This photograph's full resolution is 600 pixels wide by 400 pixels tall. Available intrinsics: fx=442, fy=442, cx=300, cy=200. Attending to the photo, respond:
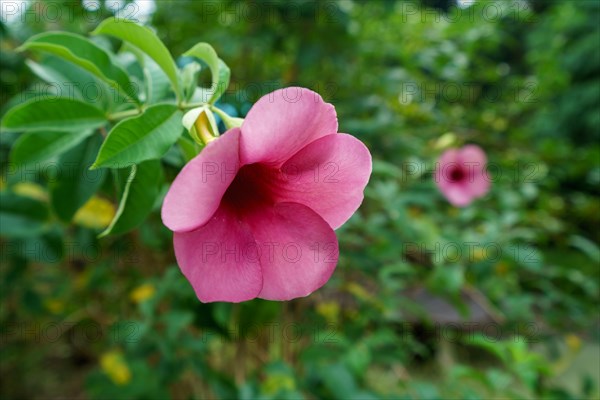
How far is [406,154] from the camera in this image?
1652 millimetres

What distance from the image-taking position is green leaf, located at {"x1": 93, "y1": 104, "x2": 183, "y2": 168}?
0.39 metres

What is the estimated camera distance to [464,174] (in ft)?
5.38

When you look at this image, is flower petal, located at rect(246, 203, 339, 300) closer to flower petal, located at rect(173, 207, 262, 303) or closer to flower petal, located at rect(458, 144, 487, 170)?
flower petal, located at rect(173, 207, 262, 303)

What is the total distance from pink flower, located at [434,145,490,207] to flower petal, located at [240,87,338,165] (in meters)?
1.19

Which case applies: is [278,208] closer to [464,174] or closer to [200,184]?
[200,184]

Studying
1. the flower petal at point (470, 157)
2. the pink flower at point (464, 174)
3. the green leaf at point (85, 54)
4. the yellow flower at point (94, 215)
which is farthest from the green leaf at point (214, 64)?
the flower petal at point (470, 157)

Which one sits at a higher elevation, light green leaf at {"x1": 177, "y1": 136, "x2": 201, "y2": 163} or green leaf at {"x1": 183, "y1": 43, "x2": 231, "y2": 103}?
green leaf at {"x1": 183, "y1": 43, "x2": 231, "y2": 103}

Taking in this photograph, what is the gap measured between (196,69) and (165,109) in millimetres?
86

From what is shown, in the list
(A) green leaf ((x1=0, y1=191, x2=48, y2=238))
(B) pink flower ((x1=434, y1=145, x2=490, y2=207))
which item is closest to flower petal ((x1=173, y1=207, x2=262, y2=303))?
(A) green leaf ((x1=0, y1=191, x2=48, y2=238))

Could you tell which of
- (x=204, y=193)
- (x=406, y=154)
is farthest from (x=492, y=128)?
(x=204, y=193)

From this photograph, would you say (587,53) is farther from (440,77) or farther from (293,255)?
(293,255)

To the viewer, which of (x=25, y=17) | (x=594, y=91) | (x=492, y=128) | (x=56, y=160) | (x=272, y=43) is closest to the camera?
(x=56, y=160)

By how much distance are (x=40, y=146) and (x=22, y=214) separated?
35 centimetres

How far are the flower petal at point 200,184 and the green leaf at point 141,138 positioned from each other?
0.08 m
